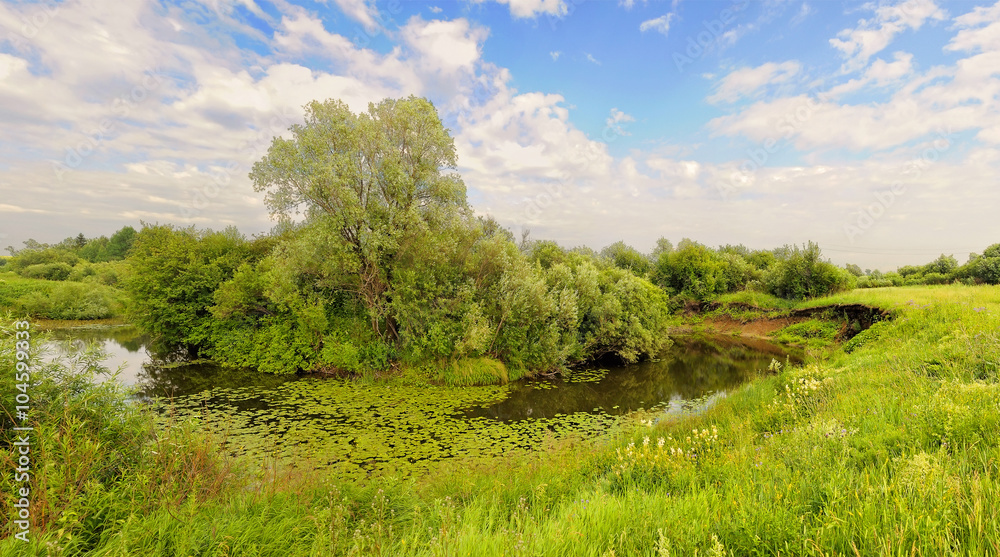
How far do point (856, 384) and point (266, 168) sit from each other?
69.3ft

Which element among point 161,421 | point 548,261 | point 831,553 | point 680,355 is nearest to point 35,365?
point 161,421

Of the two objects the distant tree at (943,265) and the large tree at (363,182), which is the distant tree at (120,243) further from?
the distant tree at (943,265)

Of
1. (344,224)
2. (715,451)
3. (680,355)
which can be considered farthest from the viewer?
(680,355)

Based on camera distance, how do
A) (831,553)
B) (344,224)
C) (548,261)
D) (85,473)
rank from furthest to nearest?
(548,261) → (344,224) → (85,473) → (831,553)

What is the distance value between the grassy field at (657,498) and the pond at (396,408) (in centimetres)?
245

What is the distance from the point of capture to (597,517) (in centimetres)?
334

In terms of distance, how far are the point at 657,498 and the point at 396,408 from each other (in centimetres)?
1156

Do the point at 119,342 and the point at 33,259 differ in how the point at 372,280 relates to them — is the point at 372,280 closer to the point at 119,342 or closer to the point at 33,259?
the point at 119,342

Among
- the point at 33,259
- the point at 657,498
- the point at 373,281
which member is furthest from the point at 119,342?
the point at 657,498

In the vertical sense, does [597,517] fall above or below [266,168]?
below

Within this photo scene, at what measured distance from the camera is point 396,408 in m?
13.7

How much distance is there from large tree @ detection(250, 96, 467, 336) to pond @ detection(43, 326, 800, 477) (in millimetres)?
5036

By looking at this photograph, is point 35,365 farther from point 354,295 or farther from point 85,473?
point 354,295

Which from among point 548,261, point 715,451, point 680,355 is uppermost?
point 548,261
